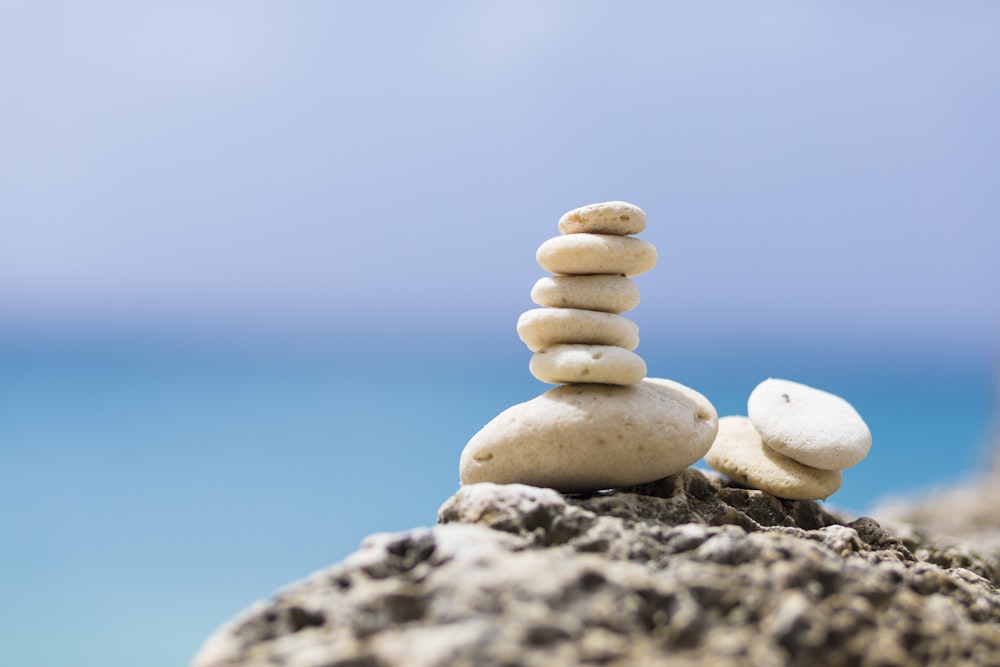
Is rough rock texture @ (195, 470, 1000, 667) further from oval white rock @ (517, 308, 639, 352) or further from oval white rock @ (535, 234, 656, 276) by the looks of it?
oval white rock @ (535, 234, 656, 276)

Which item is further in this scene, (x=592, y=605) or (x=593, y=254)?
(x=593, y=254)

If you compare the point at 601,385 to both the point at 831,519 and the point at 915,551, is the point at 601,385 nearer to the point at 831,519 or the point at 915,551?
the point at 831,519

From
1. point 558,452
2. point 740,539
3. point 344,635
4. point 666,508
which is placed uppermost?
point 558,452

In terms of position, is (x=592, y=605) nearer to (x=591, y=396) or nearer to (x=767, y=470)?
(x=591, y=396)

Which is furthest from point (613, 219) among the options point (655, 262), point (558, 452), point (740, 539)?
point (740, 539)

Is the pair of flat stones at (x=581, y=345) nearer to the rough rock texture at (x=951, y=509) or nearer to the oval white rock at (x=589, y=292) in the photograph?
the oval white rock at (x=589, y=292)

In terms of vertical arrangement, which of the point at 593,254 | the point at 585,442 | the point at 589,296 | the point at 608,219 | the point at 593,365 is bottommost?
the point at 585,442

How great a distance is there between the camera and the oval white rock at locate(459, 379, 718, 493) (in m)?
3.99

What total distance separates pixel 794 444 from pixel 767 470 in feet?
0.71

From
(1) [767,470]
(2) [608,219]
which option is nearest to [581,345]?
(2) [608,219]

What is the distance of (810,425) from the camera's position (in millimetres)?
4551

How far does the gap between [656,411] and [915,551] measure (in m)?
2.11

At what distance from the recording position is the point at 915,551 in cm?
501

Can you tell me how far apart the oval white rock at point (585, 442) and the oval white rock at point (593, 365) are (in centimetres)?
8
